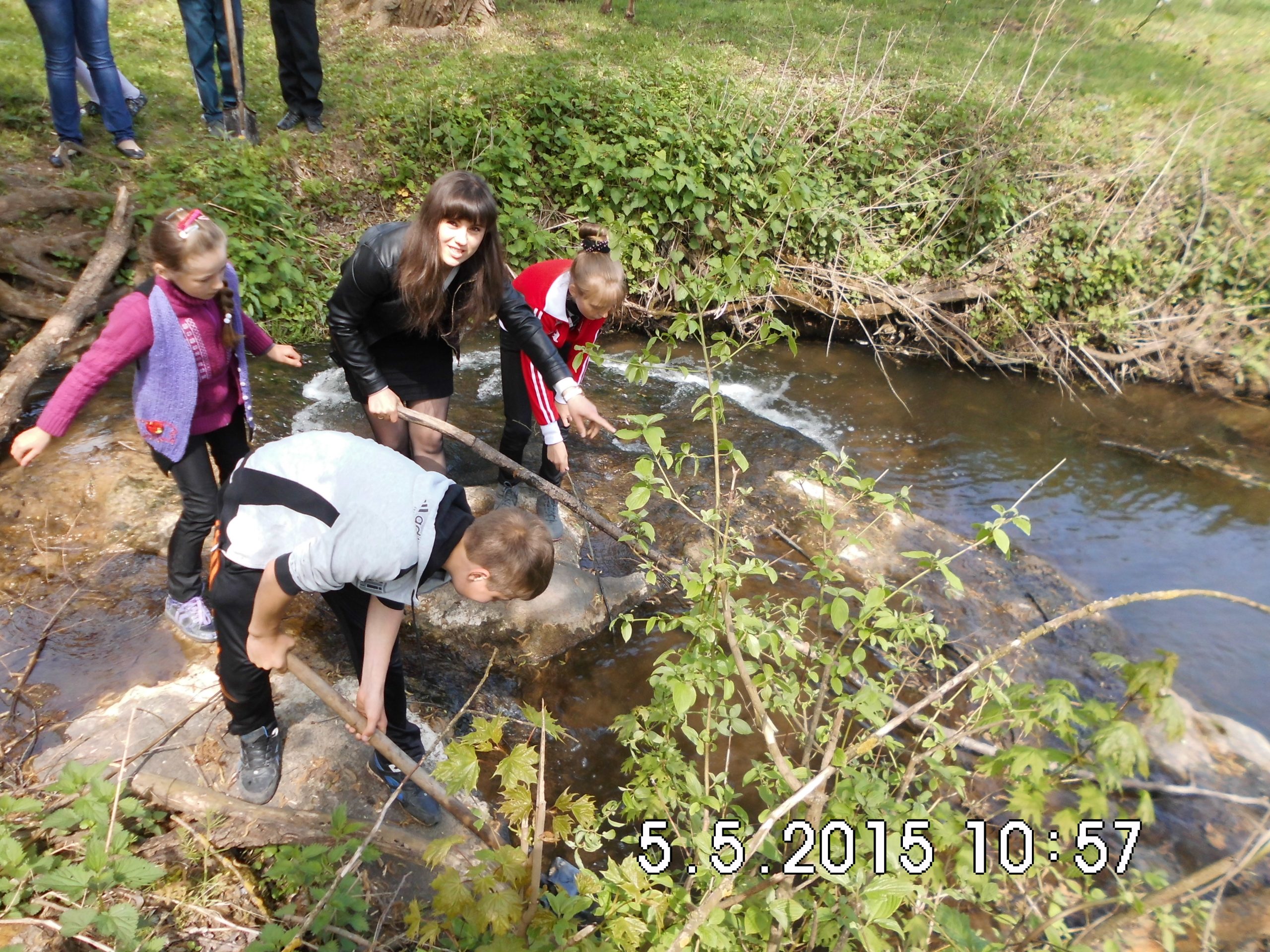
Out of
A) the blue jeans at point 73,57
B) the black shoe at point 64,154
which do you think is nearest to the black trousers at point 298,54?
the blue jeans at point 73,57

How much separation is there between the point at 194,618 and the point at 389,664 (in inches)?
45.5

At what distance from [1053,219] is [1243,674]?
15.4 ft

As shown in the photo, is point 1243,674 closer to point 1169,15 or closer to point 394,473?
point 394,473

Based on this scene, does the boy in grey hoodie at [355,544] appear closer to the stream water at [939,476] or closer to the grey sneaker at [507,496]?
the stream water at [939,476]

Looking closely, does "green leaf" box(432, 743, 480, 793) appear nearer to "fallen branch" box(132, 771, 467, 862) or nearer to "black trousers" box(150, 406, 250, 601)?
"fallen branch" box(132, 771, 467, 862)

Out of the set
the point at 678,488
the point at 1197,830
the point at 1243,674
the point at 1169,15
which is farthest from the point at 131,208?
the point at 1169,15

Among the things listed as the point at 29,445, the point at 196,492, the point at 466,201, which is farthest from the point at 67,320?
the point at 466,201

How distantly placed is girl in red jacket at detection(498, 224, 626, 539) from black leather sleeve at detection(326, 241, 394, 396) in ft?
2.29

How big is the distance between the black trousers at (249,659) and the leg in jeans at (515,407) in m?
1.42

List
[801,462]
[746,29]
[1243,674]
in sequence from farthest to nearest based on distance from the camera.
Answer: [746,29] → [801,462] → [1243,674]

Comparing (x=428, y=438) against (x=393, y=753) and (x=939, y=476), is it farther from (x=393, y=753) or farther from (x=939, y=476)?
(x=939, y=476)

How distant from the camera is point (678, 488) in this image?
173 inches

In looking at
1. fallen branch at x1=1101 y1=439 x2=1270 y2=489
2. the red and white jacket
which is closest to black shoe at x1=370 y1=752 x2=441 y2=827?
the red and white jacket

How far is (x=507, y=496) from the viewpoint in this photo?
12.6ft
